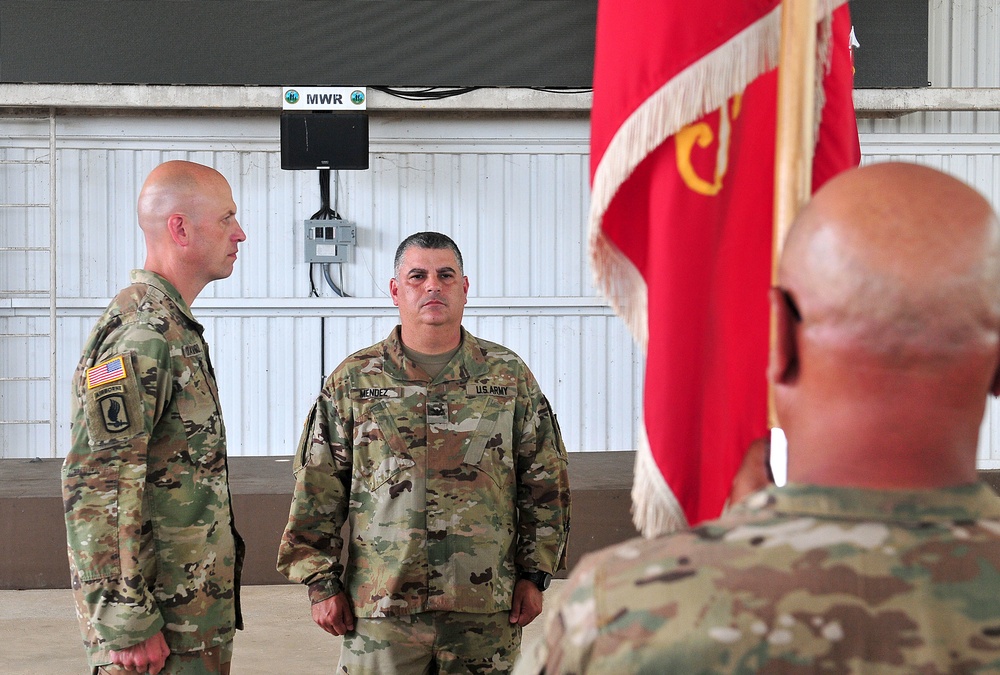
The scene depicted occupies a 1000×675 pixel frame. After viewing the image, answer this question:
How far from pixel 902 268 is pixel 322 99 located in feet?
20.4

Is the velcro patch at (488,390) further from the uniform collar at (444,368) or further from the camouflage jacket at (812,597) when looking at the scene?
the camouflage jacket at (812,597)

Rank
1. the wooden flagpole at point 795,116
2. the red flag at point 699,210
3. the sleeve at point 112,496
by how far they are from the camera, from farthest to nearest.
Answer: the sleeve at point 112,496 → the red flag at point 699,210 → the wooden flagpole at point 795,116

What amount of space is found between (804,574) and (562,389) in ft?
22.8

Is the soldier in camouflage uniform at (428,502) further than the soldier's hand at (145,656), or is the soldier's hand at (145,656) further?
the soldier in camouflage uniform at (428,502)

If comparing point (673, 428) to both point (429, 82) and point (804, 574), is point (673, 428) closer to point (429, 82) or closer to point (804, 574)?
point (804, 574)

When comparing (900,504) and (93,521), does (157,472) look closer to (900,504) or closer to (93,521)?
(93,521)

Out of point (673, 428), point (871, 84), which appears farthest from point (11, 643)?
point (871, 84)

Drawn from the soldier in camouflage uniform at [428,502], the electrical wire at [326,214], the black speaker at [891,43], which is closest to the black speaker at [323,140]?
the electrical wire at [326,214]

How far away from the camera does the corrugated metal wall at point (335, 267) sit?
7.42 meters

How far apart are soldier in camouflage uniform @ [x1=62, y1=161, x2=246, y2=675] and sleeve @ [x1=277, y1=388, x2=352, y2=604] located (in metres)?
0.17

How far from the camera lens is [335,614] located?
261 centimetres

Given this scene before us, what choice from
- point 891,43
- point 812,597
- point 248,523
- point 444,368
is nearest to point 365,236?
point 248,523

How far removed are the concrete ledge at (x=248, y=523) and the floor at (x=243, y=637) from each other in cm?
11

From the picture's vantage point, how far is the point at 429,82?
218 inches
